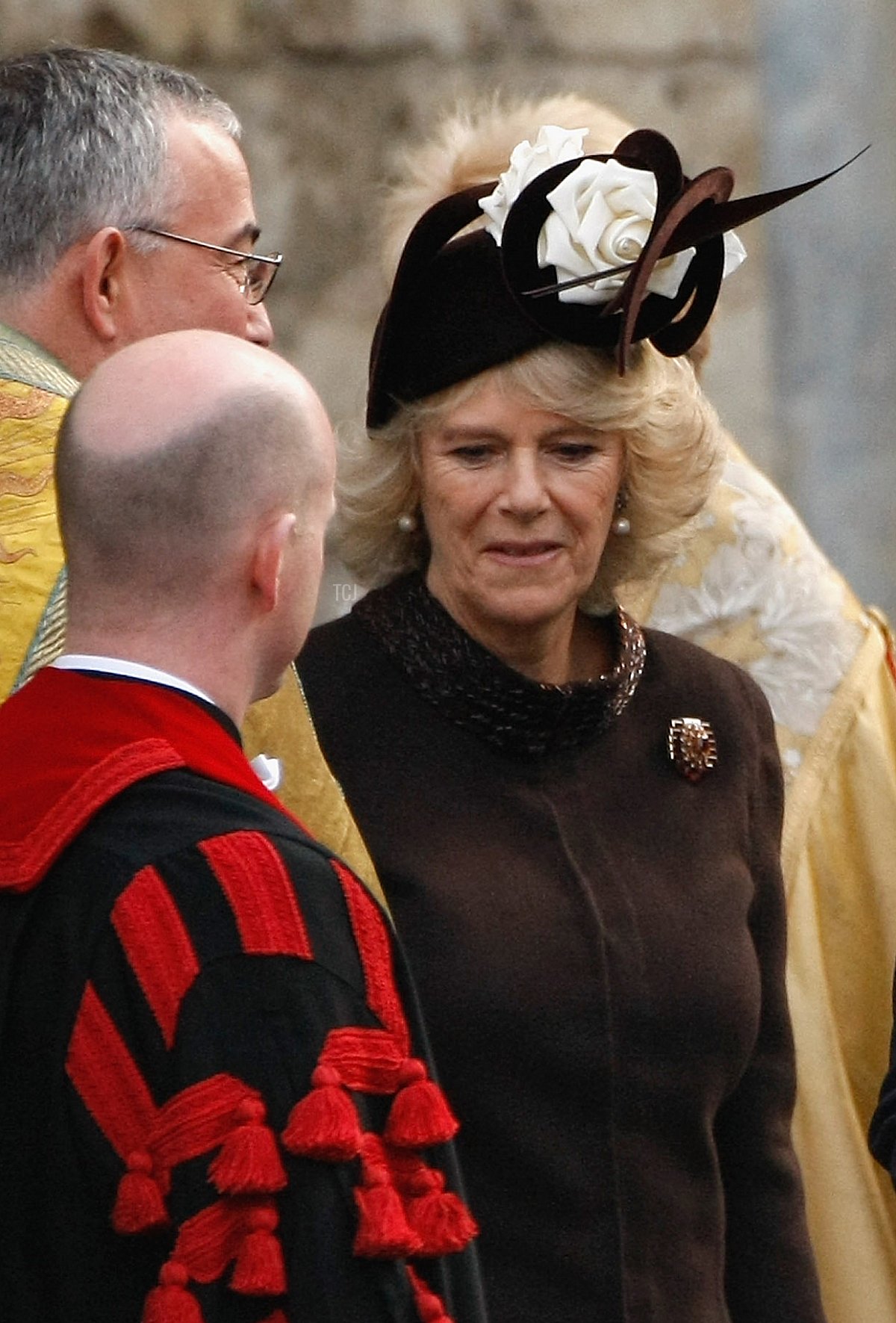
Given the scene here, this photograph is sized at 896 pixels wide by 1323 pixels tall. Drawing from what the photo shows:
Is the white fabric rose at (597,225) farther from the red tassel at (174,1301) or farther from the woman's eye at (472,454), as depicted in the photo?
the red tassel at (174,1301)

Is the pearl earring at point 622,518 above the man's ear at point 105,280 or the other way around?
the other way around

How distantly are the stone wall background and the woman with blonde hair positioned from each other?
3.09 ft

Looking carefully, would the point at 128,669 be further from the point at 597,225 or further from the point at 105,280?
the point at 597,225

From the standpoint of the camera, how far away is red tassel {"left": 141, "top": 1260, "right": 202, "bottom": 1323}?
170 centimetres

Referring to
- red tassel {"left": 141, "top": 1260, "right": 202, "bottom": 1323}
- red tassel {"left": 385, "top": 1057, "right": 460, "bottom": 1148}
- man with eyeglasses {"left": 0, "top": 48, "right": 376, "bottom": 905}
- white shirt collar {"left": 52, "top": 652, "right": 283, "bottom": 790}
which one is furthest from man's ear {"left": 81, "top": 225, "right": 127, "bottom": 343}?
red tassel {"left": 141, "top": 1260, "right": 202, "bottom": 1323}

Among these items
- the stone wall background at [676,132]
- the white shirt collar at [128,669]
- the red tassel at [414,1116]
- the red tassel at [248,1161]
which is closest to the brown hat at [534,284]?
the stone wall background at [676,132]

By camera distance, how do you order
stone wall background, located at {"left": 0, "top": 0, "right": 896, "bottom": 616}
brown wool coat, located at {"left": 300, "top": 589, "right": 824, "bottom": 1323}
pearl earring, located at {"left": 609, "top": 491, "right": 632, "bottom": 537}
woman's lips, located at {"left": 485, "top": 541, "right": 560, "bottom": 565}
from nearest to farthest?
brown wool coat, located at {"left": 300, "top": 589, "right": 824, "bottom": 1323} < woman's lips, located at {"left": 485, "top": 541, "right": 560, "bottom": 565} < pearl earring, located at {"left": 609, "top": 491, "right": 632, "bottom": 537} < stone wall background, located at {"left": 0, "top": 0, "right": 896, "bottom": 616}

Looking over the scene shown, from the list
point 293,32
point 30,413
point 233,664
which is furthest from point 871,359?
point 233,664

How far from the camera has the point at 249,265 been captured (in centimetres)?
280

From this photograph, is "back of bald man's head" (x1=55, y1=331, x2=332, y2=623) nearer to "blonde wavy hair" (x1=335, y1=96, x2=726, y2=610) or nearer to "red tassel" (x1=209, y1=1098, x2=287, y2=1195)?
"red tassel" (x1=209, y1=1098, x2=287, y2=1195)

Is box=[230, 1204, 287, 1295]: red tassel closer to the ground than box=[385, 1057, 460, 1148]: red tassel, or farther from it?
closer to the ground

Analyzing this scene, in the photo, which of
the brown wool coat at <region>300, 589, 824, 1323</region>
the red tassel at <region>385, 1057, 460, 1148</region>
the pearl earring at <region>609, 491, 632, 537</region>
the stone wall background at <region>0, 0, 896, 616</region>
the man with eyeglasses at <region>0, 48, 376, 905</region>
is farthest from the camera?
the stone wall background at <region>0, 0, 896, 616</region>

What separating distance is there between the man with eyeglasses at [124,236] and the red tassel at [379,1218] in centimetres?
78

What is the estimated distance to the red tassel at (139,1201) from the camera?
5.61ft
